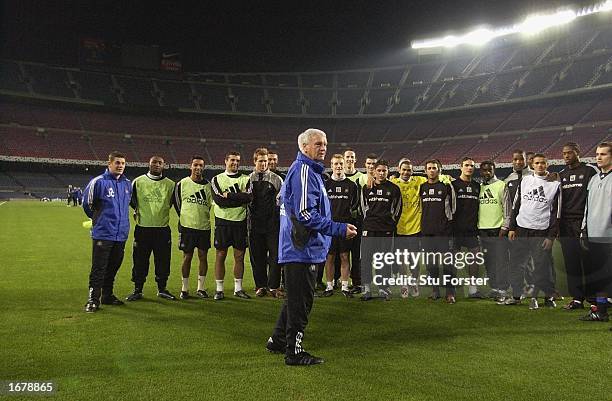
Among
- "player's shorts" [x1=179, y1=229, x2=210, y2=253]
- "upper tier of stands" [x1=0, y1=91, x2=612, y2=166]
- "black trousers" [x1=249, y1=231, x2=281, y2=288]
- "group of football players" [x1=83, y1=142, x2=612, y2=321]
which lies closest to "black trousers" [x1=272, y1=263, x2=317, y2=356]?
"group of football players" [x1=83, y1=142, x2=612, y2=321]

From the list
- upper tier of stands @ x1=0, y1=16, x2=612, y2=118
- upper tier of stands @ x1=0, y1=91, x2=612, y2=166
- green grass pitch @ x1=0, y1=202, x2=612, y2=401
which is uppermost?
upper tier of stands @ x1=0, y1=16, x2=612, y2=118

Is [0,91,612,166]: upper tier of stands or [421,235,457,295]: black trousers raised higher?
[0,91,612,166]: upper tier of stands

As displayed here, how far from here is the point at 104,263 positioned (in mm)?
6285

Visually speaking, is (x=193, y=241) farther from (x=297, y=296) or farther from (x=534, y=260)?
(x=534, y=260)

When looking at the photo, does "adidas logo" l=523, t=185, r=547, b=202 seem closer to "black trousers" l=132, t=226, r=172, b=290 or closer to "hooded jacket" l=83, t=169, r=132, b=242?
"black trousers" l=132, t=226, r=172, b=290

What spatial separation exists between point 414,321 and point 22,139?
5256cm

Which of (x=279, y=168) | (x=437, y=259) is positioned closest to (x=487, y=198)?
(x=437, y=259)

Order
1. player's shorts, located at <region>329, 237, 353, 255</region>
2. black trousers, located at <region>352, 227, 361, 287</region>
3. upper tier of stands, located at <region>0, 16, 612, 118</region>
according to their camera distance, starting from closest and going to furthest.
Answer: player's shorts, located at <region>329, 237, 353, 255</region>, black trousers, located at <region>352, 227, 361, 287</region>, upper tier of stands, located at <region>0, 16, 612, 118</region>

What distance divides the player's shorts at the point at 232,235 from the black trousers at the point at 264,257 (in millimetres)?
149

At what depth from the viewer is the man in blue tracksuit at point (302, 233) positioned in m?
4.06

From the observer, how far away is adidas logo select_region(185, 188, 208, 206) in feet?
23.8

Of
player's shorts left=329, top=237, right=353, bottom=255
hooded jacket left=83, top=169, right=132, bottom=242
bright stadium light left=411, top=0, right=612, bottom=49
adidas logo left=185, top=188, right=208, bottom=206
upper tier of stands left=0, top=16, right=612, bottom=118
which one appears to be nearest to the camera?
hooded jacket left=83, top=169, right=132, bottom=242

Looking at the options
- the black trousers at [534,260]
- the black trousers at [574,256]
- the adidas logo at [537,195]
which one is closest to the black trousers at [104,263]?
the black trousers at [534,260]

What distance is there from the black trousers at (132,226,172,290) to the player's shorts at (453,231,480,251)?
16.1 ft
